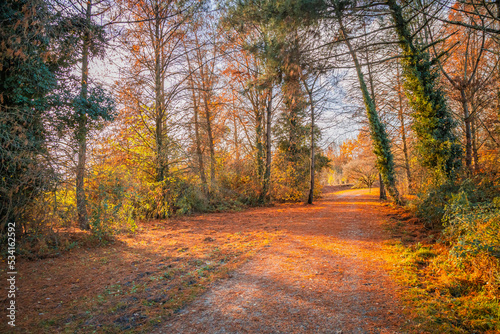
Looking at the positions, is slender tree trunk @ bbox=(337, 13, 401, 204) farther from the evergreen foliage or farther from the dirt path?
the evergreen foliage

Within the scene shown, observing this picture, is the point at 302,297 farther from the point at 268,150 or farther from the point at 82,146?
the point at 268,150

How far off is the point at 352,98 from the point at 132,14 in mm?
11274

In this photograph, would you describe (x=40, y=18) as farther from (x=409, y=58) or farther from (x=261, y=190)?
(x=261, y=190)

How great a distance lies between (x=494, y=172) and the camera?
18.4 ft

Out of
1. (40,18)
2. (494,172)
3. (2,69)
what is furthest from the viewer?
(494,172)

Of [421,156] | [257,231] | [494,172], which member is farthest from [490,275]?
[421,156]

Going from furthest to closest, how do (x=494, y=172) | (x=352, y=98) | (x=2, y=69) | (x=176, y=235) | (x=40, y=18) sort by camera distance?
(x=352, y=98) < (x=176, y=235) < (x=494, y=172) < (x=2, y=69) < (x=40, y=18)

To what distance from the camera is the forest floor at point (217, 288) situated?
2.45 m

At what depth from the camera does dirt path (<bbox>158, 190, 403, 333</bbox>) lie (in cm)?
239

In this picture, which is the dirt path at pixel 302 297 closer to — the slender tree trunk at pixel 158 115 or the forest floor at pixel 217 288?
the forest floor at pixel 217 288

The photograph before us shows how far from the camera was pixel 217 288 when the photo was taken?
3.29 meters

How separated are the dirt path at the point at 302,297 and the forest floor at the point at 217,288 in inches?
0.5

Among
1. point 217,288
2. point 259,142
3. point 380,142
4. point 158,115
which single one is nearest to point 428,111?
Result: point 380,142

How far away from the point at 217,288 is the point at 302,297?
1217 millimetres
